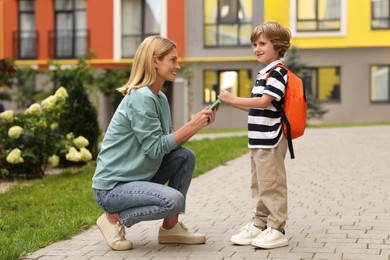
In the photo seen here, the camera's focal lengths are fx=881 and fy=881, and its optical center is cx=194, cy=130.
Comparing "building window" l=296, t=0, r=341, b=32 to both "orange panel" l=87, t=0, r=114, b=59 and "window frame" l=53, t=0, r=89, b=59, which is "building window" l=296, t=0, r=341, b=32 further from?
"window frame" l=53, t=0, r=89, b=59

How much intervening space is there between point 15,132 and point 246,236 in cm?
606

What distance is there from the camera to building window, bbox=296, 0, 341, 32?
1415 inches

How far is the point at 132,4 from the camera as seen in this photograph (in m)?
37.1

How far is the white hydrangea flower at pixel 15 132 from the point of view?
38.3 ft

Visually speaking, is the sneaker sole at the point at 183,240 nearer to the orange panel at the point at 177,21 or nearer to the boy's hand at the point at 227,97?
the boy's hand at the point at 227,97

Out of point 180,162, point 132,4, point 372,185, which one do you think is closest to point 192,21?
point 132,4

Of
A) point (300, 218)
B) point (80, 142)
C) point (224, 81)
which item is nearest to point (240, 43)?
point (224, 81)

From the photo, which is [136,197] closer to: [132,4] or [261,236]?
[261,236]

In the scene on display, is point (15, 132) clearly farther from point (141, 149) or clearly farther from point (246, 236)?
point (246, 236)

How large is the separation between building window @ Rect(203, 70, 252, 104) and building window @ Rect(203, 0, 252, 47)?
4.03 ft

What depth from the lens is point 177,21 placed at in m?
36.6

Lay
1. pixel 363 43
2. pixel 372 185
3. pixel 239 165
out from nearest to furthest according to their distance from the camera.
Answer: pixel 372 185 < pixel 239 165 < pixel 363 43

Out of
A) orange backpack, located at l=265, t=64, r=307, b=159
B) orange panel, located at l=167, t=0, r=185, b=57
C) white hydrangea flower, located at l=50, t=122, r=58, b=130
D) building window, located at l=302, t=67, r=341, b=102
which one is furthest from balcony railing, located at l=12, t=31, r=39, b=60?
orange backpack, located at l=265, t=64, r=307, b=159

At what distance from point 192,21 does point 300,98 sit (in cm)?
3098
